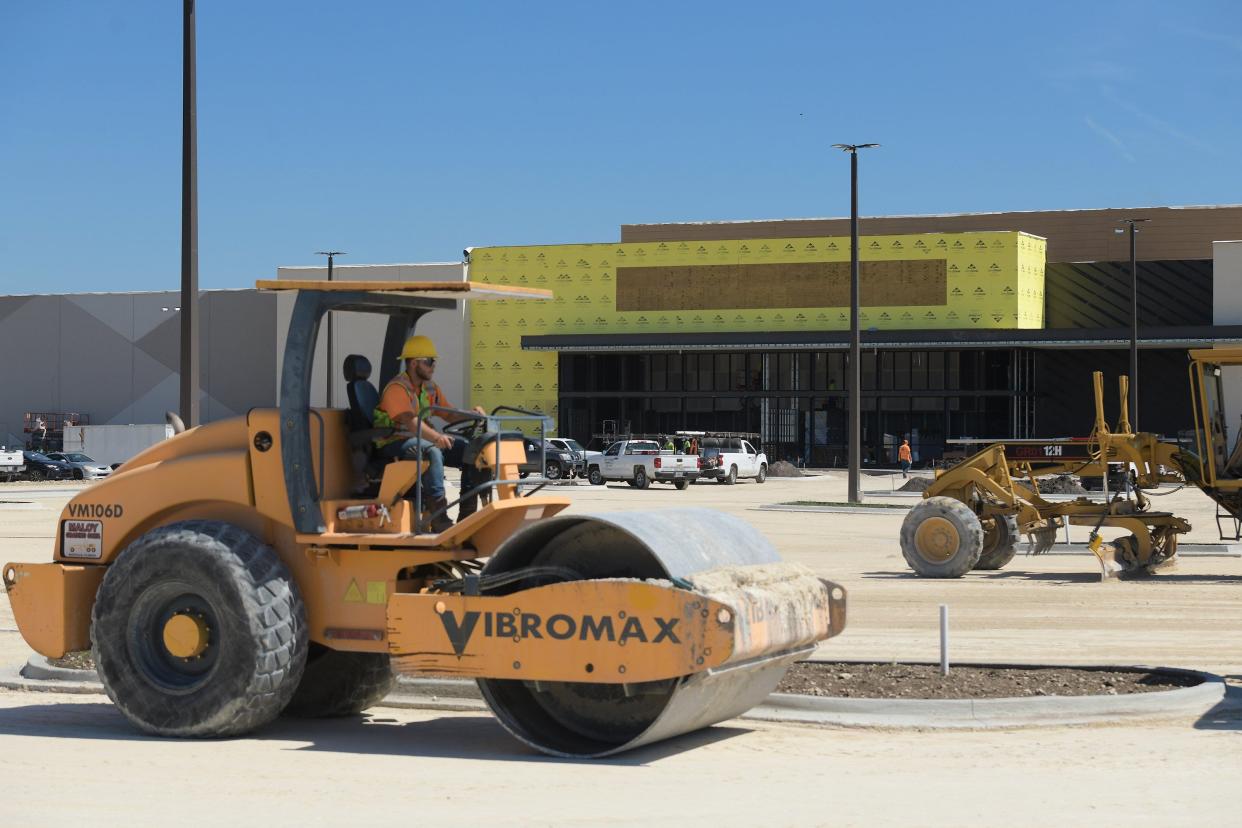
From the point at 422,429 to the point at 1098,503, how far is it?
15456 millimetres

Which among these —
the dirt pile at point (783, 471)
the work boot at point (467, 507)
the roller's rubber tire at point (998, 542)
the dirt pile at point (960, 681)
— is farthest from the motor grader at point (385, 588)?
the dirt pile at point (783, 471)

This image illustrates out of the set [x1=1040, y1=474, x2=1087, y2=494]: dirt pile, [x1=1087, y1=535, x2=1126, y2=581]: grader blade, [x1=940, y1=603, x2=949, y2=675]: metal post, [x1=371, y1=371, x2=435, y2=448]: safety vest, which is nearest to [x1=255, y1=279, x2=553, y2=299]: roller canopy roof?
[x1=371, y1=371, x2=435, y2=448]: safety vest

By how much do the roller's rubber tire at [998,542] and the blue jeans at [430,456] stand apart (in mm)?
14928

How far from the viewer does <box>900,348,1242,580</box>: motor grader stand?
23125 mm

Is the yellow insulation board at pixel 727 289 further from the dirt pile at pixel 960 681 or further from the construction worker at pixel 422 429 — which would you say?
the construction worker at pixel 422 429

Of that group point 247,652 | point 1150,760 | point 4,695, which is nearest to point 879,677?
point 1150,760

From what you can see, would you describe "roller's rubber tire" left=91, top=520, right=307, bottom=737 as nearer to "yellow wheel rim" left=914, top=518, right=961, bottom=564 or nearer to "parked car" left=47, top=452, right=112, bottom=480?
"yellow wheel rim" left=914, top=518, right=961, bottom=564

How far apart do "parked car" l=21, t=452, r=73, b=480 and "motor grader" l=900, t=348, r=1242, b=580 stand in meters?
48.6

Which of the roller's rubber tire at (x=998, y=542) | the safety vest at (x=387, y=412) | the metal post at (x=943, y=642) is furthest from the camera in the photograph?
the roller's rubber tire at (x=998, y=542)

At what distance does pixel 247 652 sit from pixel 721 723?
9.94 feet

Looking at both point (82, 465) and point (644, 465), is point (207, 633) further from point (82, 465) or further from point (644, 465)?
point (82, 465)

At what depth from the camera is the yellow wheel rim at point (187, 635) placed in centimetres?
1033

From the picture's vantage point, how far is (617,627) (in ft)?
31.0

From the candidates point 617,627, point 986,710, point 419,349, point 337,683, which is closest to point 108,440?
point 337,683
